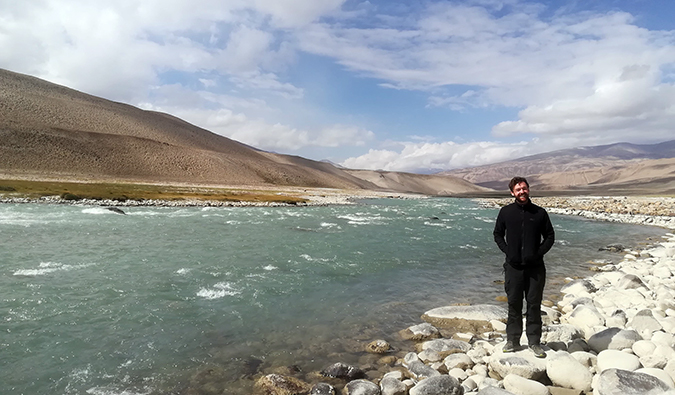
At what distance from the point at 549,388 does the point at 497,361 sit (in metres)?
0.80

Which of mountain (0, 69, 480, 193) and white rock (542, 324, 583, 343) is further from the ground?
mountain (0, 69, 480, 193)

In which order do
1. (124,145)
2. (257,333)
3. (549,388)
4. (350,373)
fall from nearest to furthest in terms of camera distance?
(549,388), (350,373), (257,333), (124,145)

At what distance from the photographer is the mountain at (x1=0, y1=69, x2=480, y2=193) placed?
97188 millimetres

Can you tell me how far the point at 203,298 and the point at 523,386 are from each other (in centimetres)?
797

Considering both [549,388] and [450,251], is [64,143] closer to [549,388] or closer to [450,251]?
[450,251]

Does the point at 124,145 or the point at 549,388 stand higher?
the point at 124,145

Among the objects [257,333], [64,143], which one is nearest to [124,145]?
[64,143]

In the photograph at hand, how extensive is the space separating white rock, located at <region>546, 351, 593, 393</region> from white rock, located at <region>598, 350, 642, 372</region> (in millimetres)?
384

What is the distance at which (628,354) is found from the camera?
552 cm

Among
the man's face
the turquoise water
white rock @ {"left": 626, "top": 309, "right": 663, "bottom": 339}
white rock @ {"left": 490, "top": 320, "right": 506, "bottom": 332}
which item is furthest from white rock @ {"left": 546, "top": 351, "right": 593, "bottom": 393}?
the turquoise water

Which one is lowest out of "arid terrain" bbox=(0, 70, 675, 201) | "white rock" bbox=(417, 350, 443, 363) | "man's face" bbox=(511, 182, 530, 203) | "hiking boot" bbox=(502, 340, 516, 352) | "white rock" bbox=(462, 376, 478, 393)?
"white rock" bbox=(417, 350, 443, 363)

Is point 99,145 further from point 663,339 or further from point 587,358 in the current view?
point 663,339

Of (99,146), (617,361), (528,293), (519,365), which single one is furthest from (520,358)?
(99,146)

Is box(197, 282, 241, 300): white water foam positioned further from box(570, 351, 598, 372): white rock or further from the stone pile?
box(570, 351, 598, 372): white rock
